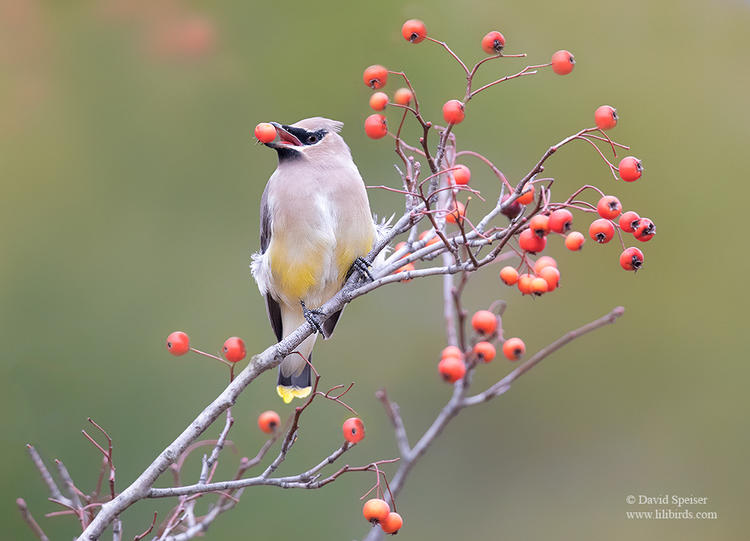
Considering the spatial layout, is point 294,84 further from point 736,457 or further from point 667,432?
point 736,457

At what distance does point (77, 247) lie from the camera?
4.85 meters

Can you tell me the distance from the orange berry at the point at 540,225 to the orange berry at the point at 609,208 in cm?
12

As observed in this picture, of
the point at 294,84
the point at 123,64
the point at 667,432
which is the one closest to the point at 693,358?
the point at 667,432

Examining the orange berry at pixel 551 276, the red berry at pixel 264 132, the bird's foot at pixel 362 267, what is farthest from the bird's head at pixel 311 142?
the orange berry at pixel 551 276

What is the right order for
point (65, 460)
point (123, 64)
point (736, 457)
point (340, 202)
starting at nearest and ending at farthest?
point (340, 202) → point (65, 460) → point (736, 457) → point (123, 64)

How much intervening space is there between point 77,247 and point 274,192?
2315 millimetres

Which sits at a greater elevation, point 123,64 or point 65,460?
point 123,64

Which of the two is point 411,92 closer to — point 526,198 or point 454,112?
point 454,112

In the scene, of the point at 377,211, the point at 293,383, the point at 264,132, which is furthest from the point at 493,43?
the point at 377,211

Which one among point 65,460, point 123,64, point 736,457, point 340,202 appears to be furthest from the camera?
point 123,64

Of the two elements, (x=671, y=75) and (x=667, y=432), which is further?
(x=671, y=75)

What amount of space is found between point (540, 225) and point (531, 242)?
0.16ft

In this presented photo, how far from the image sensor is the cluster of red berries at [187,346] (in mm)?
2354

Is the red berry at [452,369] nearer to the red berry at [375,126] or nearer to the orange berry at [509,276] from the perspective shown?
the orange berry at [509,276]
